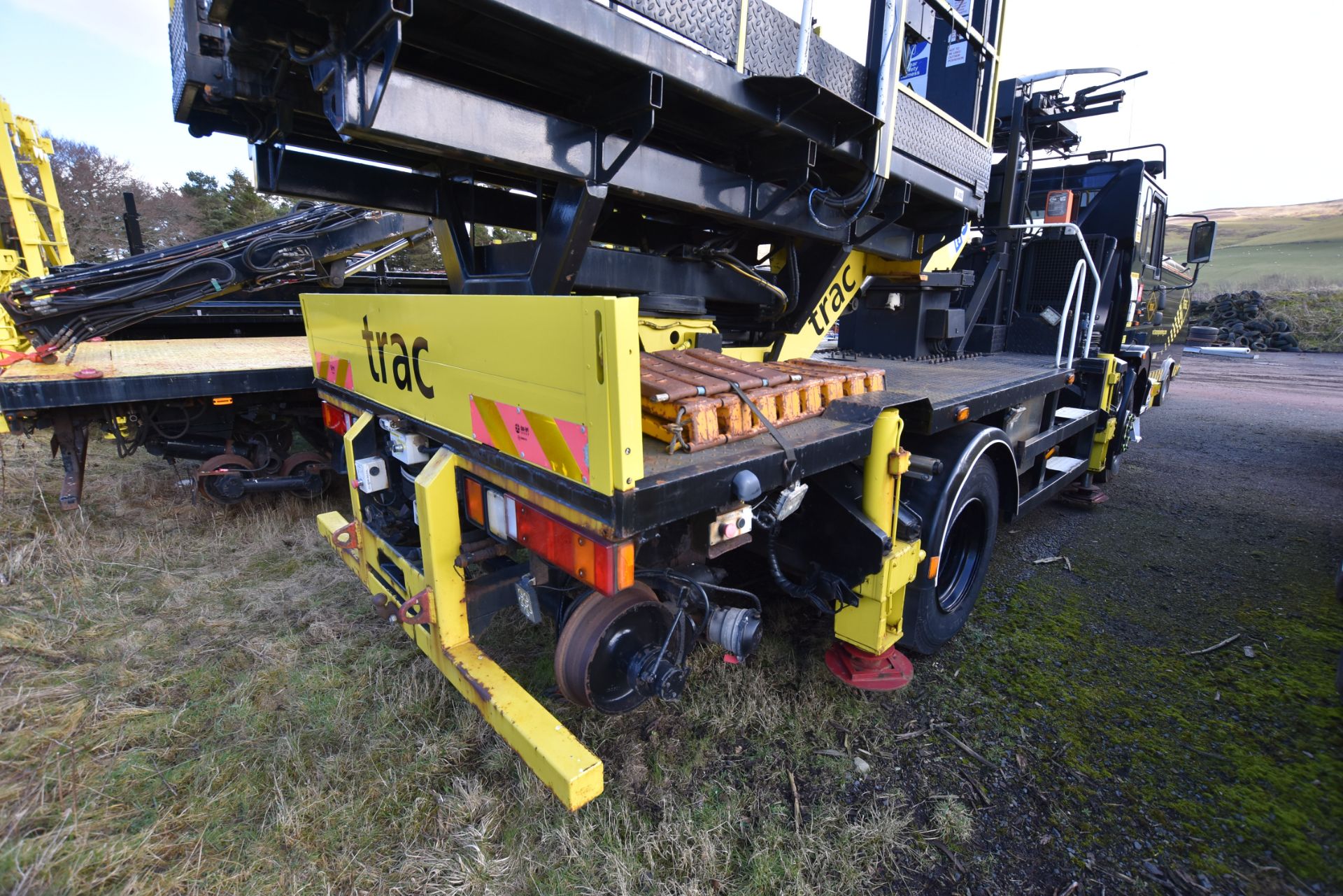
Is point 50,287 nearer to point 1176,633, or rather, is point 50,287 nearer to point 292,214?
point 292,214

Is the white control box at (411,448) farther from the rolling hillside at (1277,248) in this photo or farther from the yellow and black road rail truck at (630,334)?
the rolling hillside at (1277,248)

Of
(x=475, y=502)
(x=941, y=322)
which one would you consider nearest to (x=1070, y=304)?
(x=941, y=322)

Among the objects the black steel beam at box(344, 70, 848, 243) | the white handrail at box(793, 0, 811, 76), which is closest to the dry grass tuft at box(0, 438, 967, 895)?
the black steel beam at box(344, 70, 848, 243)

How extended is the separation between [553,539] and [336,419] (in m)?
2.11

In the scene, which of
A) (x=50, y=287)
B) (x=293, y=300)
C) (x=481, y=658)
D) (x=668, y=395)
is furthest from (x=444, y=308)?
(x=293, y=300)

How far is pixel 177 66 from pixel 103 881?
2.70 meters

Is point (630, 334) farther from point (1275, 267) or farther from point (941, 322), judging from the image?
point (1275, 267)

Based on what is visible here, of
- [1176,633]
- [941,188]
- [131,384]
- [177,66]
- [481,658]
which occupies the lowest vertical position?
[1176,633]

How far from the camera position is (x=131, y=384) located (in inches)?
144

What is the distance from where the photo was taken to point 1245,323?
21625 mm

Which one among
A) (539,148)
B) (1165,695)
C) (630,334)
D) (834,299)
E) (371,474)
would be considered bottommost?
→ (1165,695)

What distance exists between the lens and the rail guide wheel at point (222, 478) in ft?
14.3

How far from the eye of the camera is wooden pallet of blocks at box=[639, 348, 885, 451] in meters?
1.82

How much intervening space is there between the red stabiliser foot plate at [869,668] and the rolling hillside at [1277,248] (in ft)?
58.1
